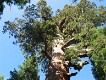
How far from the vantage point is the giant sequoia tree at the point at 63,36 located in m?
23.6

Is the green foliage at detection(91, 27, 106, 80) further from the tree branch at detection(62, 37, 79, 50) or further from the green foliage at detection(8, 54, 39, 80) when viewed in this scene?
the green foliage at detection(8, 54, 39, 80)

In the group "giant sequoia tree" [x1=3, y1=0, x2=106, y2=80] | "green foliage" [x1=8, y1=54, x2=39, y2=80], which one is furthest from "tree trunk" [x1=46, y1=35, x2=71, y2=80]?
"green foliage" [x1=8, y1=54, x2=39, y2=80]

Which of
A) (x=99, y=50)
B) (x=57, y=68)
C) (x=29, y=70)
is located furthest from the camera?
(x=29, y=70)

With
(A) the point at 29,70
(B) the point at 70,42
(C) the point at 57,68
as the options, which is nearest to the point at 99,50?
(C) the point at 57,68

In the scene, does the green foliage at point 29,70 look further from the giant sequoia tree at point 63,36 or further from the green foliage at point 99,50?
the green foliage at point 99,50

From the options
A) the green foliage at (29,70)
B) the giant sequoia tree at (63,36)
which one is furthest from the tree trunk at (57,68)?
the green foliage at (29,70)

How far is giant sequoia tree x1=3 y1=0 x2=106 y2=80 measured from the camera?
23578mm

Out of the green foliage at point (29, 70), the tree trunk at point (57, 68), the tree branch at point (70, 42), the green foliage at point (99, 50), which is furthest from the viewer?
the green foliage at point (29, 70)

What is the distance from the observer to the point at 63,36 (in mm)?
30188

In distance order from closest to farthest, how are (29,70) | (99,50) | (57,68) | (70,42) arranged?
1. (99,50)
2. (57,68)
3. (70,42)
4. (29,70)

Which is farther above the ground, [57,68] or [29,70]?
[29,70]

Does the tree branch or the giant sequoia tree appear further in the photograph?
the tree branch

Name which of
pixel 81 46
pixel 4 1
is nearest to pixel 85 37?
pixel 81 46

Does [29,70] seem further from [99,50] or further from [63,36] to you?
[99,50]
